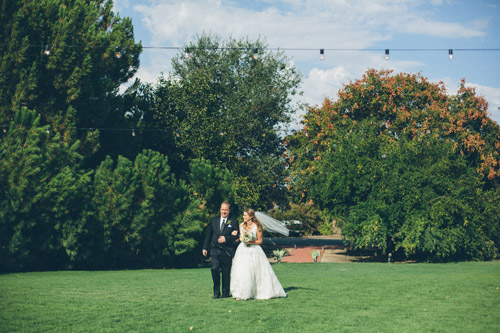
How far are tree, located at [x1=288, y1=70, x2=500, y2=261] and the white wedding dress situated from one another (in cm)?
1960

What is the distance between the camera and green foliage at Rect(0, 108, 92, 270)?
64.1 ft

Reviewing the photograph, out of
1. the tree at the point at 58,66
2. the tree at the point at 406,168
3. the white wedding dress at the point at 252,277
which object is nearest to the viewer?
the white wedding dress at the point at 252,277

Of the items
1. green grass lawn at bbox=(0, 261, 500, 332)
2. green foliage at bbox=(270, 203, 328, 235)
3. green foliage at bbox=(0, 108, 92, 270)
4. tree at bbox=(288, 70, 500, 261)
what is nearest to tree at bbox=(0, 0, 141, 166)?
green foliage at bbox=(0, 108, 92, 270)

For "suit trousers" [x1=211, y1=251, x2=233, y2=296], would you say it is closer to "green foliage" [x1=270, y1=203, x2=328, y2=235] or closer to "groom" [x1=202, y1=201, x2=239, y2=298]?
"groom" [x1=202, y1=201, x2=239, y2=298]

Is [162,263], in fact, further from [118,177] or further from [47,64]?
[47,64]

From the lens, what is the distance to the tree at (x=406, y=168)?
95.9 feet

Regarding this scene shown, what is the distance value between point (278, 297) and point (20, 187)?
12.9 meters

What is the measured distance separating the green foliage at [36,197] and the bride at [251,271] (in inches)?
461

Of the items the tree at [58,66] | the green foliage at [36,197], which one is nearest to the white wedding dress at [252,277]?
the green foliage at [36,197]

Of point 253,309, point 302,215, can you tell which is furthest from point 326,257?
point 302,215

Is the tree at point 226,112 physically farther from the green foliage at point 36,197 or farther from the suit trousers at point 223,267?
the suit trousers at point 223,267

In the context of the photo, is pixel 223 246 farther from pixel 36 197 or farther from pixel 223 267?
pixel 36 197

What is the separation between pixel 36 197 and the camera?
64.5ft

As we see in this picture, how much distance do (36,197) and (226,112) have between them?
18.3 meters
